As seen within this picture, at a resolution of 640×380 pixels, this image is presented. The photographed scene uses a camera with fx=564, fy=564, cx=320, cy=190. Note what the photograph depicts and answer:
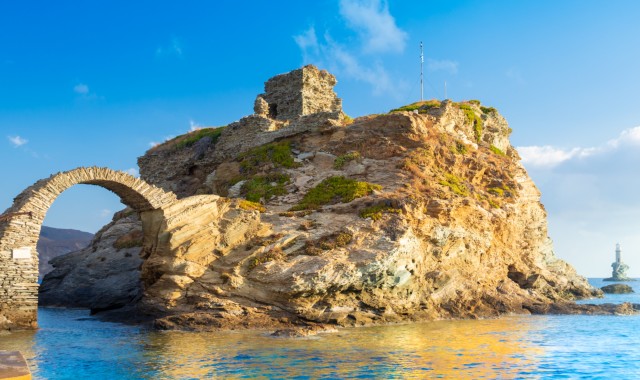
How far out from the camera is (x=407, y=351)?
1900 cm

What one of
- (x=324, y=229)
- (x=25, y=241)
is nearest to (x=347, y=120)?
(x=324, y=229)

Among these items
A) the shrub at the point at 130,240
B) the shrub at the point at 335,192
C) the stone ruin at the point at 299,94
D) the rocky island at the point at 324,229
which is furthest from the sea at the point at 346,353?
the stone ruin at the point at 299,94

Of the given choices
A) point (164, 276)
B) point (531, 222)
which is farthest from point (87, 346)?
point (531, 222)

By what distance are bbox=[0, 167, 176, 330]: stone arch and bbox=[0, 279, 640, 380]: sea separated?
121 cm

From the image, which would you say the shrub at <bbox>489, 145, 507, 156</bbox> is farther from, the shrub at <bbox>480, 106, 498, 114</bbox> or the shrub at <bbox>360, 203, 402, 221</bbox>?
the shrub at <bbox>360, 203, 402, 221</bbox>

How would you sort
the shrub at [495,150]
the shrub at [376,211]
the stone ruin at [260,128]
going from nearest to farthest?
the shrub at [376,211] → the stone ruin at [260,128] → the shrub at [495,150]

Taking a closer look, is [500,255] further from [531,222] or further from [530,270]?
[531,222]

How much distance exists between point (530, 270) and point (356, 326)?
1928 centimetres

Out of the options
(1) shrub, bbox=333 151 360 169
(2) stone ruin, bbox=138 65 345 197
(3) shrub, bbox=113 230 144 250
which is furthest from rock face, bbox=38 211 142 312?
(1) shrub, bbox=333 151 360 169

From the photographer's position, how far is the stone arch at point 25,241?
23.8 metres

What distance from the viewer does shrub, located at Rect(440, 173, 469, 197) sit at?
3369cm

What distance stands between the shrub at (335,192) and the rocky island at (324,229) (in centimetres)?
10

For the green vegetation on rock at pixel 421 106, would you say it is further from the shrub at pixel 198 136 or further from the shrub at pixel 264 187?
the shrub at pixel 198 136

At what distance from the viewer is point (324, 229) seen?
90.6 feet
